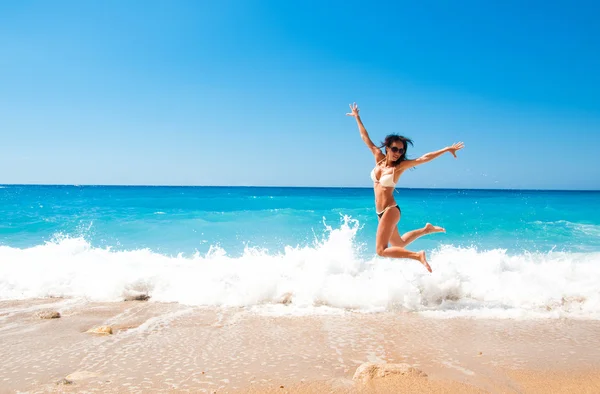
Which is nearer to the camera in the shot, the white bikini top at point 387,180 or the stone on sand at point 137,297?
the white bikini top at point 387,180

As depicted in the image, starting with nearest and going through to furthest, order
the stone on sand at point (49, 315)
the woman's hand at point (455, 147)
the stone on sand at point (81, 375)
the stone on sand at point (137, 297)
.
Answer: the stone on sand at point (81, 375) → the woman's hand at point (455, 147) → the stone on sand at point (49, 315) → the stone on sand at point (137, 297)

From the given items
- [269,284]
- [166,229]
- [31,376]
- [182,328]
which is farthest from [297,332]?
[166,229]

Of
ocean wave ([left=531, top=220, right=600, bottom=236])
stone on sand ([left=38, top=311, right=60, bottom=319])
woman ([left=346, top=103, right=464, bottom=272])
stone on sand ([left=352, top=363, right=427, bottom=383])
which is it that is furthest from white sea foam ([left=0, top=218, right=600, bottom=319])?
ocean wave ([left=531, top=220, right=600, bottom=236])

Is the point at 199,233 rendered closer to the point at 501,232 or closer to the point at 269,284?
the point at 269,284

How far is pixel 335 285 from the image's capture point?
289 inches

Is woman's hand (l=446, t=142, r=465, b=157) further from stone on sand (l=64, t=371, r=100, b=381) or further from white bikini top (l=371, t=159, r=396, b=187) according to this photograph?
stone on sand (l=64, t=371, r=100, b=381)

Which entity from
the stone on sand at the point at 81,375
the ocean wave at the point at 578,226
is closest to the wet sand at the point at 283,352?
the stone on sand at the point at 81,375

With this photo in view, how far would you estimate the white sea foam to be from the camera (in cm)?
683

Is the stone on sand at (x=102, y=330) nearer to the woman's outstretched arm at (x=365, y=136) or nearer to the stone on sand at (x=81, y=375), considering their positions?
the stone on sand at (x=81, y=375)

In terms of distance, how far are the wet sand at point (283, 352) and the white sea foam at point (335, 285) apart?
541 mm

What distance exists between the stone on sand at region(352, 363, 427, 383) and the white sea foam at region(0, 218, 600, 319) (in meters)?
2.65

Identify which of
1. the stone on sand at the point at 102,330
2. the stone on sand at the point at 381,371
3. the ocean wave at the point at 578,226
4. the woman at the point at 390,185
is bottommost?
the stone on sand at the point at 102,330

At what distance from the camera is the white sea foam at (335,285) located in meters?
6.83

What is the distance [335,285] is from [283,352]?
281cm
